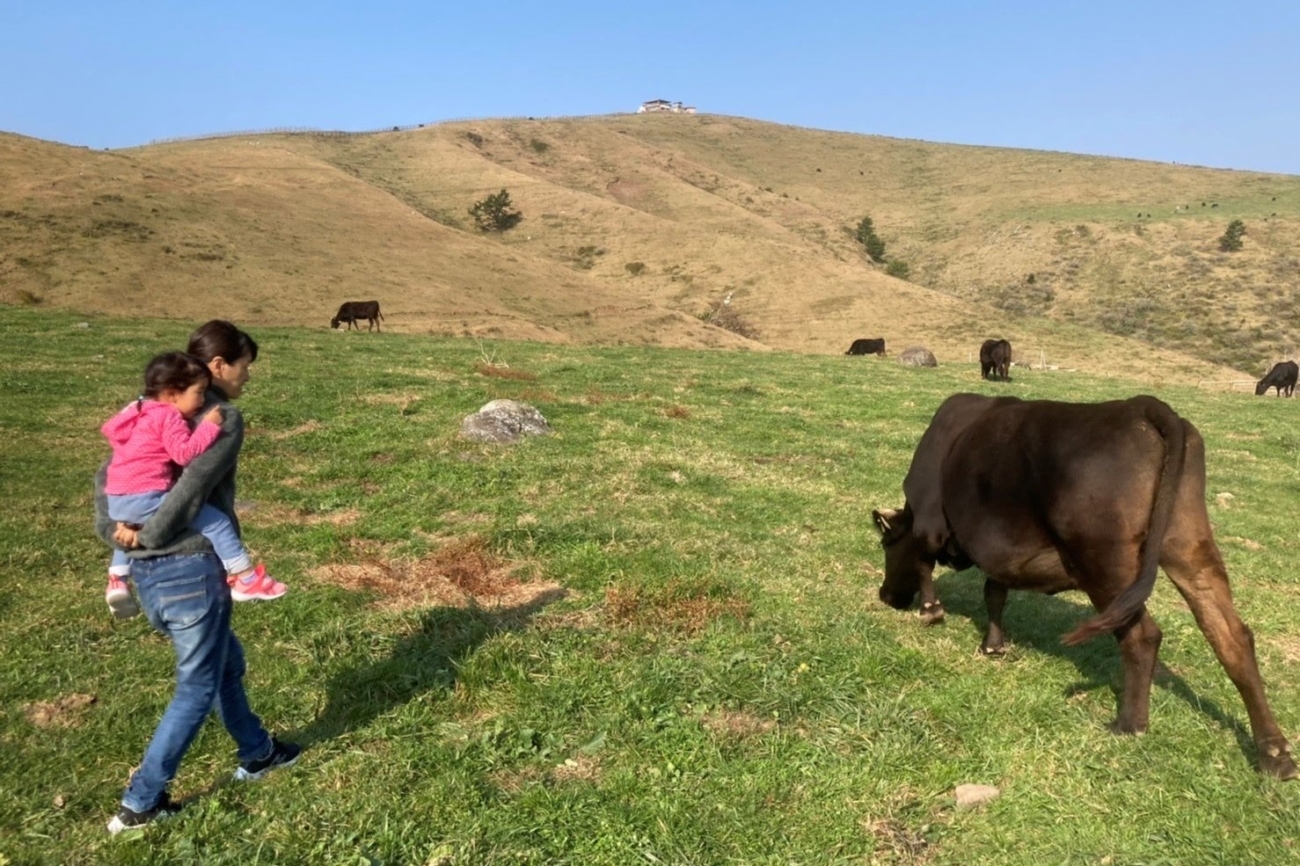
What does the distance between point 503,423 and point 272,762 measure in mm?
7975

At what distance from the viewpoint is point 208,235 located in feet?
136

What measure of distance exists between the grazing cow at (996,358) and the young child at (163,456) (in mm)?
26297

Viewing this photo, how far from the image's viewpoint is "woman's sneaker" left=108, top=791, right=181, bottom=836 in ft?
12.1

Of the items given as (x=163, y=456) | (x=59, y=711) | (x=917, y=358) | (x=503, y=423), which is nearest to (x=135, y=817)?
(x=59, y=711)

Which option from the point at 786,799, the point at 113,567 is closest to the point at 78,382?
the point at 113,567

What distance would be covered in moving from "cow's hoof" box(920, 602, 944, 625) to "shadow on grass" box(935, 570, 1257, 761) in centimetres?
29

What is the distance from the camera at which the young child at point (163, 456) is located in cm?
365

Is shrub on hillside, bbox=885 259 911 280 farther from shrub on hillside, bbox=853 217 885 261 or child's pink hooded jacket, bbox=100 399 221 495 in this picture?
child's pink hooded jacket, bbox=100 399 221 495

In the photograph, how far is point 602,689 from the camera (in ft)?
16.9

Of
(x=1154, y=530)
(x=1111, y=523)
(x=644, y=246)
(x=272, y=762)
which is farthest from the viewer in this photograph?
(x=644, y=246)

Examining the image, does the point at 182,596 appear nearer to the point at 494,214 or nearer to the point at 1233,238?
the point at 494,214

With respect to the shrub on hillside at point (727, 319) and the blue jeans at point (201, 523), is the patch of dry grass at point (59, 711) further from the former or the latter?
the shrub on hillside at point (727, 319)

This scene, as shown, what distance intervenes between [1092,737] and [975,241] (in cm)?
7704

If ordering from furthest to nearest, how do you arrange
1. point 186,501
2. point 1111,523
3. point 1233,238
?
1. point 1233,238
2. point 1111,523
3. point 186,501
